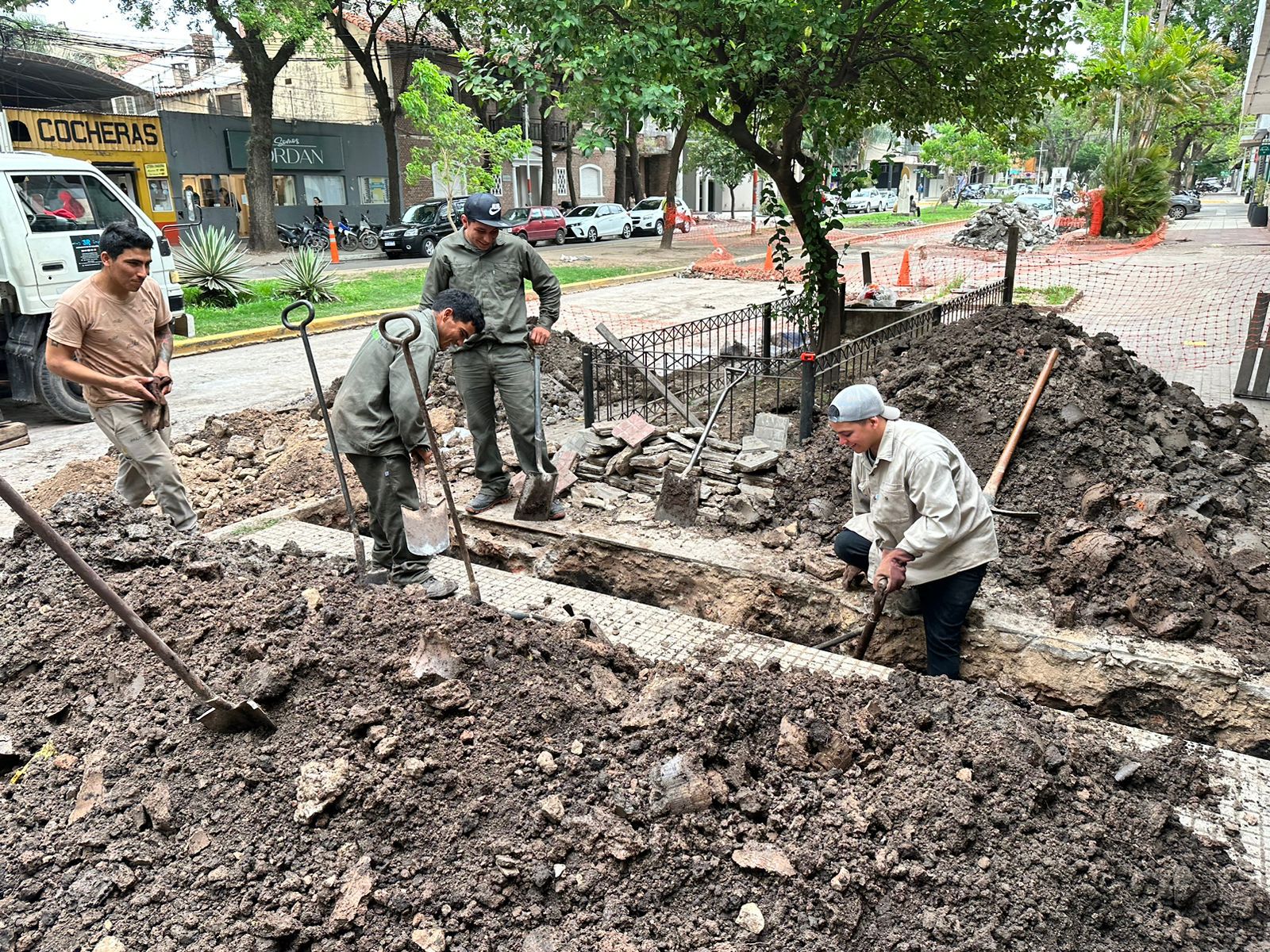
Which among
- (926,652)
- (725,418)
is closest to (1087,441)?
(926,652)

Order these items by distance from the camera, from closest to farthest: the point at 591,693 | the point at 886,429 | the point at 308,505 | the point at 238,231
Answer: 1. the point at 591,693
2. the point at 886,429
3. the point at 308,505
4. the point at 238,231

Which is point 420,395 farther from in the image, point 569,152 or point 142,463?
point 569,152

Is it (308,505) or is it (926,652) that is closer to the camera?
(926,652)

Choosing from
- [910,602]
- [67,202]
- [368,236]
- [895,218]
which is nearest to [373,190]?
[368,236]

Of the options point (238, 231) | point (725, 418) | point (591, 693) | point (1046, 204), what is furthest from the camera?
point (1046, 204)

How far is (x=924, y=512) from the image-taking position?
371 cm

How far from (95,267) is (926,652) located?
8778mm

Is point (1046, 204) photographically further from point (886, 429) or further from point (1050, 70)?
point (886, 429)

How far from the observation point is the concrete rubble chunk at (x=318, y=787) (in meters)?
2.54

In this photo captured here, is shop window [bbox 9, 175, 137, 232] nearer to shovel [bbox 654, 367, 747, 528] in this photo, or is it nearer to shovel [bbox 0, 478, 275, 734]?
shovel [bbox 654, 367, 747, 528]

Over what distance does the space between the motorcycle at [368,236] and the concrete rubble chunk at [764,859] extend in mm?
29493

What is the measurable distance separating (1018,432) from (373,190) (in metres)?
34.8

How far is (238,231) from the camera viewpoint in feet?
103

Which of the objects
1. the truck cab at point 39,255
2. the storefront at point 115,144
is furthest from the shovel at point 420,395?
the storefront at point 115,144
